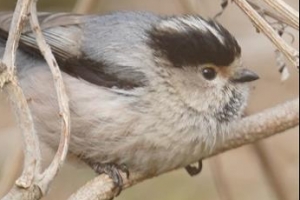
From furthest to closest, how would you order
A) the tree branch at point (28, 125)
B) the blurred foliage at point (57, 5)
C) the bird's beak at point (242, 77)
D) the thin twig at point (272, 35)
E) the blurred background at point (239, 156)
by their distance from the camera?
1. the blurred foliage at point (57, 5)
2. the blurred background at point (239, 156)
3. the bird's beak at point (242, 77)
4. the thin twig at point (272, 35)
5. the tree branch at point (28, 125)

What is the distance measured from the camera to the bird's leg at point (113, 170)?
8.13ft

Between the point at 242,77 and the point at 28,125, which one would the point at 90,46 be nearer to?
the point at 242,77

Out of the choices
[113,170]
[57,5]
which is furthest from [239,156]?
[113,170]

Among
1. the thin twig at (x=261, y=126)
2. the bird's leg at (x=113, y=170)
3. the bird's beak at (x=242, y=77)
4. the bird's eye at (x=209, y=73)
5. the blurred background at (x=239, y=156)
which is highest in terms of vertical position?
the bird's eye at (x=209, y=73)

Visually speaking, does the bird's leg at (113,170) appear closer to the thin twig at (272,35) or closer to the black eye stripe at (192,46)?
the black eye stripe at (192,46)

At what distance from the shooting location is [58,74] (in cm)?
217

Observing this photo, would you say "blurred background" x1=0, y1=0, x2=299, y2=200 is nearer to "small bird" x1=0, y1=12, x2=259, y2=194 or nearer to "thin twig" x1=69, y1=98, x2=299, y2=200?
"thin twig" x1=69, y1=98, x2=299, y2=200

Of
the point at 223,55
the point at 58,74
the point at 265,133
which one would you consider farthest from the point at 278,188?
the point at 58,74

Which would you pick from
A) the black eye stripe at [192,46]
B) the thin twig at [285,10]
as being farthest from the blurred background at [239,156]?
the thin twig at [285,10]

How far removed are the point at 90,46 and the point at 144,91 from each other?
0.19m

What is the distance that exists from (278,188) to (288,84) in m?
0.77

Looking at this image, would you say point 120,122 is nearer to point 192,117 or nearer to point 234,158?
point 192,117

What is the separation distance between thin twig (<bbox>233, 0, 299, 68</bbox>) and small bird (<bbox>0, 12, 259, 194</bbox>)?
0.23 meters

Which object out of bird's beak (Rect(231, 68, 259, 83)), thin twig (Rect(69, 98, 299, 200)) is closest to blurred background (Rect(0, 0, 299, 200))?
thin twig (Rect(69, 98, 299, 200))
